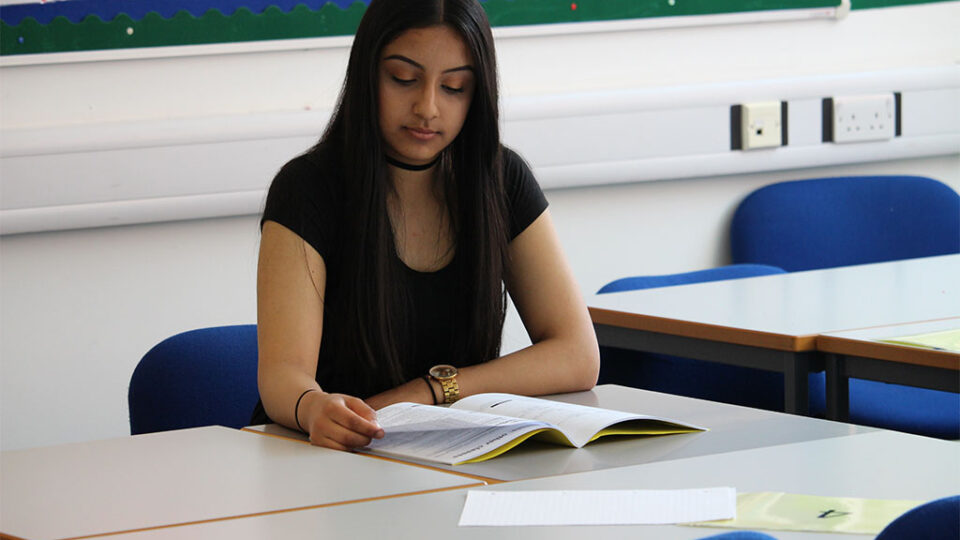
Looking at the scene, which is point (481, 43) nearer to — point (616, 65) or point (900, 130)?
point (616, 65)

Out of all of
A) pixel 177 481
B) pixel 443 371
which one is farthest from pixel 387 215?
pixel 177 481

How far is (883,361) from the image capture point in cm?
215

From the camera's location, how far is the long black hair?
199 cm

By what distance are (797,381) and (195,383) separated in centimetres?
101

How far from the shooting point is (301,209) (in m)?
1.99

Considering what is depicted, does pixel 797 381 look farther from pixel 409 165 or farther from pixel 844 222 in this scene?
pixel 844 222

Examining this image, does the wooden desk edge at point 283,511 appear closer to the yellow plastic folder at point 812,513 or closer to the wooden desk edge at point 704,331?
the yellow plastic folder at point 812,513

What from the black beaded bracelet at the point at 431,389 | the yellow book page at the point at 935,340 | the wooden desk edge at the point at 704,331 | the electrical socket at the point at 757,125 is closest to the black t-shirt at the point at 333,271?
the black beaded bracelet at the point at 431,389

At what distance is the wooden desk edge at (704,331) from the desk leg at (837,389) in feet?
0.16

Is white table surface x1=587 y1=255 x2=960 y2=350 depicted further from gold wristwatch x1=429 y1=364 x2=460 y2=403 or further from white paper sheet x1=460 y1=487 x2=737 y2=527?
white paper sheet x1=460 y1=487 x2=737 y2=527

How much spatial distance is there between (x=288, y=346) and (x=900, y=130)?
258 centimetres

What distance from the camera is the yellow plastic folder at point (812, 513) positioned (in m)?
1.24

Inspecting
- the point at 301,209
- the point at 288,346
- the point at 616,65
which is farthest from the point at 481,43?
the point at 616,65

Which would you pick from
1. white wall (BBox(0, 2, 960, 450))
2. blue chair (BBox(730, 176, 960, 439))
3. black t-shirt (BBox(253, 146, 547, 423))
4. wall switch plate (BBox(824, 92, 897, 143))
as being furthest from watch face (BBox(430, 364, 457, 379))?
wall switch plate (BBox(824, 92, 897, 143))
